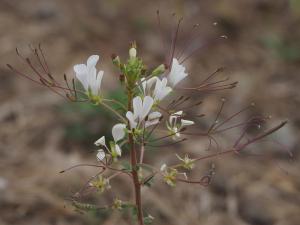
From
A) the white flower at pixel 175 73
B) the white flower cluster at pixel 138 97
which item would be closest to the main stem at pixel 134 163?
the white flower cluster at pixel 138 97

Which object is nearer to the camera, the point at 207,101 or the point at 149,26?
the point at 207,101

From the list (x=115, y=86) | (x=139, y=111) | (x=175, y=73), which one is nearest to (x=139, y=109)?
(x=139, y=111)

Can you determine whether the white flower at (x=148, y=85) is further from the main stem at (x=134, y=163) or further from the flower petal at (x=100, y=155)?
the flower petal at (x=100, y=155)

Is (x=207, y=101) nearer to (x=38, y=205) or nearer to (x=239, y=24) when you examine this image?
(x=239, y=24)

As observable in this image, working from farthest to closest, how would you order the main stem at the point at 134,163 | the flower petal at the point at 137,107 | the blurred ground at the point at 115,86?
the blurred ground at the point at 115,86, the main stem at the point at 134,163, the flower petal at the point at 137,107

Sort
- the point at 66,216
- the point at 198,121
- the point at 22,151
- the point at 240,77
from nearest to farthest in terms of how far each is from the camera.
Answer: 1. the point at 66,216
2. the point at 22,151
3. the point at 198,121
4. the point at 240,77

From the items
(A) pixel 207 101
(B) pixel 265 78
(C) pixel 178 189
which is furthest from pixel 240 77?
(C) pixel 178 189

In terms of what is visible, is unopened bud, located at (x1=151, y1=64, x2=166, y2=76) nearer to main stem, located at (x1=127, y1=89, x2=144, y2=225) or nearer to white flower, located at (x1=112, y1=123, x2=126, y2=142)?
main stem, located at (x1=127, y1=89, x2=144, y2=225)

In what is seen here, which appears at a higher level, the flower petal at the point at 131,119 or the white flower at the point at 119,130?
the flower petal at the point at 131,119
